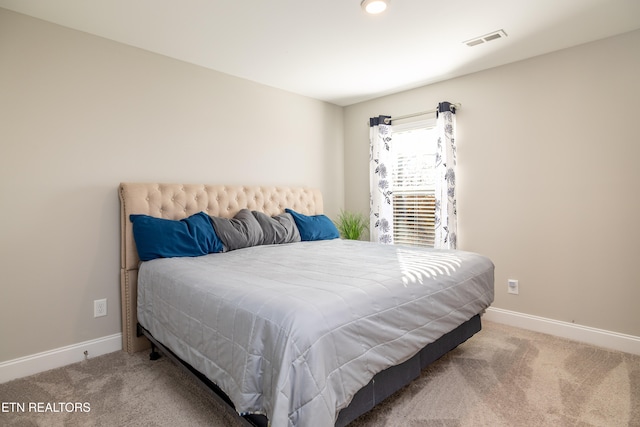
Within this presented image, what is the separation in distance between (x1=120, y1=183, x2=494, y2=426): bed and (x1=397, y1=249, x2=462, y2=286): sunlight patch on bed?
1 centimetres

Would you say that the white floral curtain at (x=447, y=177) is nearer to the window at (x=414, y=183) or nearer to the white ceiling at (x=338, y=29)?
the window at (x=414, y=183)

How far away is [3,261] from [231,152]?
6.65ft

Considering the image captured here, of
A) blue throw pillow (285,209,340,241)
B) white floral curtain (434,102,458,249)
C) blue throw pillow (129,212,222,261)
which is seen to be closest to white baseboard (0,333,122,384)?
blue throw pillow (129,212,222,261)

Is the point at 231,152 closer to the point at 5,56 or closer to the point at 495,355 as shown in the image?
the point at 5,56

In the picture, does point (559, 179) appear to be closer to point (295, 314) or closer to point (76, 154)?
point (295, 314)

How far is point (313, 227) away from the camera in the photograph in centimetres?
372

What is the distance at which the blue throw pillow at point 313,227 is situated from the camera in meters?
3.67

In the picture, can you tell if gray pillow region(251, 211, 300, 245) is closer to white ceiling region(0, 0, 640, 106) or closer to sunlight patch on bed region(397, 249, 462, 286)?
sunlight patch on bed region(397, 249, 462, 286)

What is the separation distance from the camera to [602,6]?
7.59 feet

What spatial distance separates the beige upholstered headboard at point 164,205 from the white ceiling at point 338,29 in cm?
123

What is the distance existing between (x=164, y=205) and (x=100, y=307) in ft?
3.11

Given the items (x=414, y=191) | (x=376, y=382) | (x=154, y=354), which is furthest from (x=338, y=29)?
(x=154, y=354)

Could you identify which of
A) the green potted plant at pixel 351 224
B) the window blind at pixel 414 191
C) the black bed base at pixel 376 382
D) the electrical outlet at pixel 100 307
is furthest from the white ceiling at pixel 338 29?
the black bed base at pixel 376 382

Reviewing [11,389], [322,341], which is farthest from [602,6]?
[11,389]
